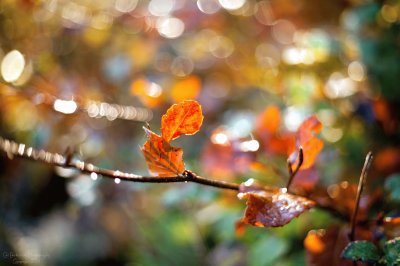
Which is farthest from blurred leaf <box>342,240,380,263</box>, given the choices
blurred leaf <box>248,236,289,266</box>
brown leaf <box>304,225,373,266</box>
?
blurred leaf <box>248,236,289,266</box>

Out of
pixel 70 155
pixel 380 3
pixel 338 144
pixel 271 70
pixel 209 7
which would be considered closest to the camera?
pixel 70 155

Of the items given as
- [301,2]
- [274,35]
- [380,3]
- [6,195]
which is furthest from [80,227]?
[380,3]

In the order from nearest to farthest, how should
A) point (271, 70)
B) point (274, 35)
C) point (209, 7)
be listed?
point (271, 70) < point (209, 7) < point (274, 35)

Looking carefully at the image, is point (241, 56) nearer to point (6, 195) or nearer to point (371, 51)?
point (371, 51)

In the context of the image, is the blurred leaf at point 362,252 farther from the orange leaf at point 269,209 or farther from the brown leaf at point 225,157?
the brown leaf at point 225,157

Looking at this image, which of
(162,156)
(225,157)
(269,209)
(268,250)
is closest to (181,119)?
(162,156)
